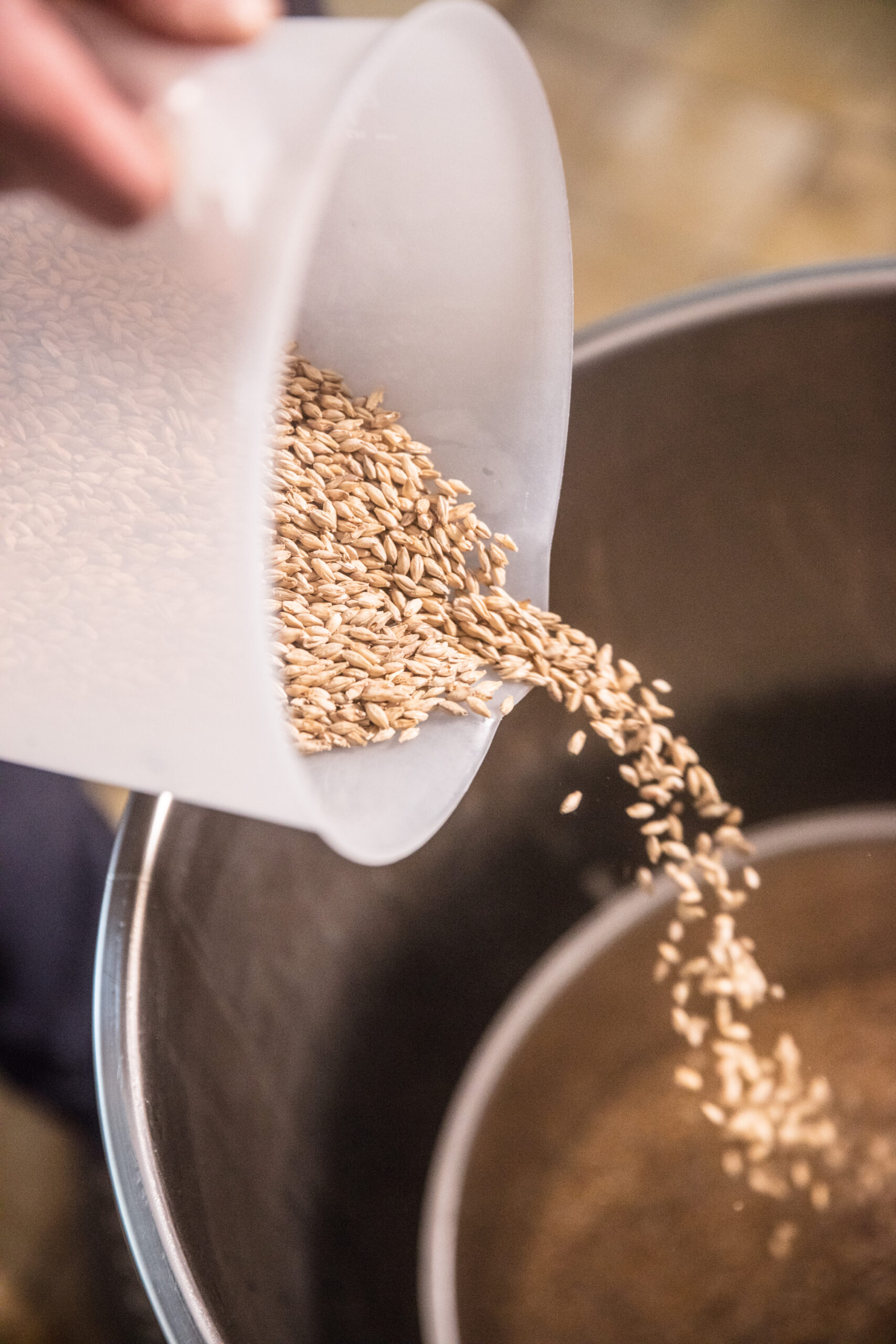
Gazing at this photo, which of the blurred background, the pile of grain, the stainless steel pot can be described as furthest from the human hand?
the blurred background

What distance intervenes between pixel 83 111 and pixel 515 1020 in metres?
0.73

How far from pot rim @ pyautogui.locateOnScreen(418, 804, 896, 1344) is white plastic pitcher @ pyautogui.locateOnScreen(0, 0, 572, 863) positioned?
14.5 inches

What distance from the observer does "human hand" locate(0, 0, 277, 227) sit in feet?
0.98

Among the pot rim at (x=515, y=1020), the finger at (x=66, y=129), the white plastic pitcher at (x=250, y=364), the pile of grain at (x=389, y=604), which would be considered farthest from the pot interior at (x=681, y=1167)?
the finger at (x=66, y=129)

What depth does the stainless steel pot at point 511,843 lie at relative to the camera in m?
0.58

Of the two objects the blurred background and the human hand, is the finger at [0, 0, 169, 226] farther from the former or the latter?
the blurred background

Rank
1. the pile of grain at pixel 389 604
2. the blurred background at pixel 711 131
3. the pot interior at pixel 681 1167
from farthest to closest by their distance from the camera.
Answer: the blurred background at pixel 711 131 < the pot interior at pixel 681 1167 < the pile of grain at pixel 389 604

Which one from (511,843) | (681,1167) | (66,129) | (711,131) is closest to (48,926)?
(511,843)

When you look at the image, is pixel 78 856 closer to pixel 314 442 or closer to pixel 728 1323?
pixel 314 442

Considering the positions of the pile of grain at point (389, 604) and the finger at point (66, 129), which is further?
the pile of grain at point (389, 604)

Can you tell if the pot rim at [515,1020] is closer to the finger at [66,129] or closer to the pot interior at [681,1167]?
the pot interior at [681,1167]

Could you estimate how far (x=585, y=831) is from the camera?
2.70 feet

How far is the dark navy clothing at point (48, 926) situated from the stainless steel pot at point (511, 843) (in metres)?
0.20

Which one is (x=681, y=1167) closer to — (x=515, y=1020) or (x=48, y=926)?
(x=515, y=1020)
